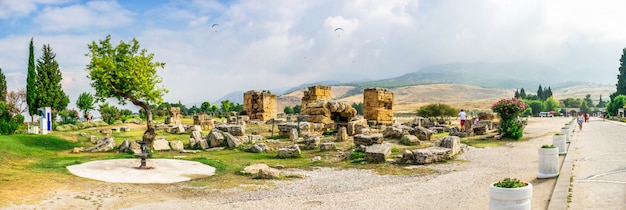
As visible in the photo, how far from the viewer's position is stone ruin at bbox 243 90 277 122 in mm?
44094

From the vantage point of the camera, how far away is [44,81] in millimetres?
43781

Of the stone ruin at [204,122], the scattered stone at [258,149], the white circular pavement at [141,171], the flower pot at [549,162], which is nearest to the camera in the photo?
the flower pot at [549,162]

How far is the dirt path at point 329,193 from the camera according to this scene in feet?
30.3

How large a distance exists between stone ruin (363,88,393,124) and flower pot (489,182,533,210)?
26.2 m

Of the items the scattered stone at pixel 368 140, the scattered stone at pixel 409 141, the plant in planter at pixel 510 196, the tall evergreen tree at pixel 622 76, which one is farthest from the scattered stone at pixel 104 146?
the tall evergreen tree at pixel 622 76

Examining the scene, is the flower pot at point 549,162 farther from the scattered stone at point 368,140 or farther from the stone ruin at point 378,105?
the stone ruin at point 378,105

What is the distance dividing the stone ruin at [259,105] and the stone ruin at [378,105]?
13.7 meters

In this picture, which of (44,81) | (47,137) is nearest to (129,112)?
(44,81)

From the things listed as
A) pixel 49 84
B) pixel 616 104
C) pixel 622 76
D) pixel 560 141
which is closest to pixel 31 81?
pixel 49 84

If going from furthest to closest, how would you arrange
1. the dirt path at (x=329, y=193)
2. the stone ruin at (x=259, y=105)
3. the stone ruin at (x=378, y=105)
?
the stone ruin at (x=259, y=105), the stone ruin at (x=378, y=105), the dirt path at (x=329, y=193)

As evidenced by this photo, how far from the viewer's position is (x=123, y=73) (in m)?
19.1

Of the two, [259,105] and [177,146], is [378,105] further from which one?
[177,146]

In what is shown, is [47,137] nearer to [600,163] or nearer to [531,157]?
[531,157]

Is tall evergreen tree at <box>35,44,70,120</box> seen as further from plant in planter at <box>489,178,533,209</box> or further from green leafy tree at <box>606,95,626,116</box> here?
green leafy tree at <box>606,95,626,116</box>
